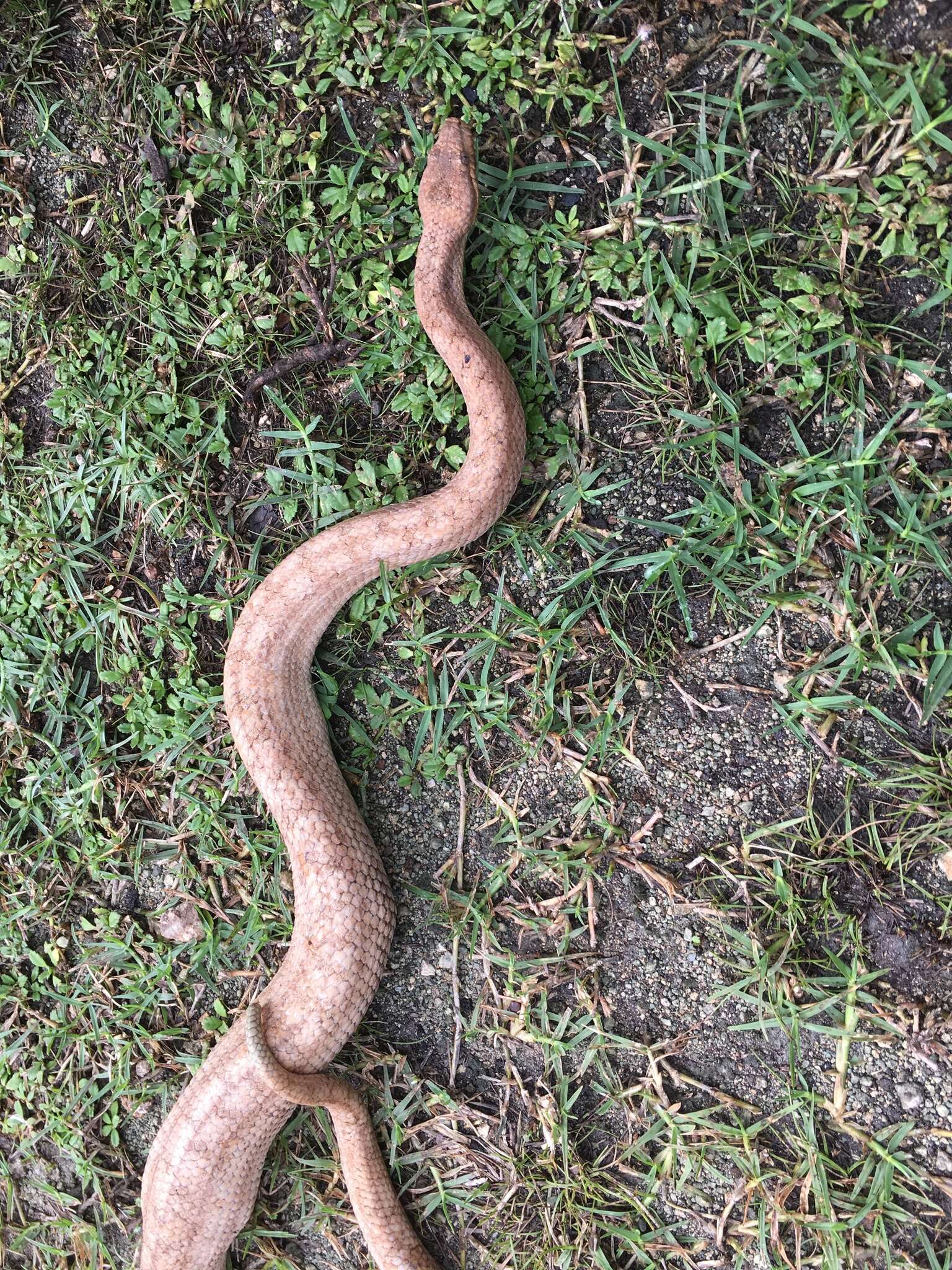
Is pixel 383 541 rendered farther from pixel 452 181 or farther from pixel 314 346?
pixel 452 181

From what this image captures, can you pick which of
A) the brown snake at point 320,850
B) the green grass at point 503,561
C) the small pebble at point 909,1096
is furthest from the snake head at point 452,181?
the small pebble at point 909,1096

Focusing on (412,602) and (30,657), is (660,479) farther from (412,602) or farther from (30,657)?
(30,657)

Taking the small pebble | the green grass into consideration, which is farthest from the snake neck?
the small pebble

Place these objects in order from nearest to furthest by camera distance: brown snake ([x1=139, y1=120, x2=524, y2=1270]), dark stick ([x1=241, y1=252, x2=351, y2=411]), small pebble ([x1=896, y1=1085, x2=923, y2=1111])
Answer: small pebble ([x1=896, y1=1085, x2=923, y2=1111]) < brown snake ([x1=139, y1=120, x2=524, y2=1270]) < dark stick ([x1=241, y1=252, x2=351, y2=411])

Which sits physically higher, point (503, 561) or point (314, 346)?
point (314, 346)

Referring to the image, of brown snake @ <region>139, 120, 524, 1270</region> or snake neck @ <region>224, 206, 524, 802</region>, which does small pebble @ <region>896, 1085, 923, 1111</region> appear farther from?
snake neck @ <region>224, 206, 524, 802</region>

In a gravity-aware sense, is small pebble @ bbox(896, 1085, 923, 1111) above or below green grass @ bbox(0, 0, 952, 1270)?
below

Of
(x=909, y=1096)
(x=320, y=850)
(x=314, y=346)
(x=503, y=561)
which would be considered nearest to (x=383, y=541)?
(x=503, y=561)

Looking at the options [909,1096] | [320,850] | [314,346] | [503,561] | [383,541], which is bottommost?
[909,1096]

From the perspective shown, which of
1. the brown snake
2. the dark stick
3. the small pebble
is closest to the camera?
the small pebble
